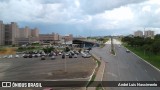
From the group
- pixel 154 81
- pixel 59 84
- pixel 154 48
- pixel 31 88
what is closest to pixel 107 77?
pixel 154 81

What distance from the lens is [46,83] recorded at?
1802 inches

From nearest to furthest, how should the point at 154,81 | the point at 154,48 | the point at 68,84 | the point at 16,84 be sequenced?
the point at 16,84 → the point at 68,84 → the point at 154,81 → the point at 154,48

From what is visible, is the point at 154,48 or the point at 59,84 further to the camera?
the point at 154,48

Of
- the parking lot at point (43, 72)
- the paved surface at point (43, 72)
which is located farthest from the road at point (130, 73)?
the parking lot at point (43, 72)

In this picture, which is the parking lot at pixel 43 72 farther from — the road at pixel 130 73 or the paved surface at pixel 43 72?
the road at pixel 130 73

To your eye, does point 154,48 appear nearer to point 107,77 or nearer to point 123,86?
point 107,77

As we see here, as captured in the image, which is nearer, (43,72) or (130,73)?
(130,73)

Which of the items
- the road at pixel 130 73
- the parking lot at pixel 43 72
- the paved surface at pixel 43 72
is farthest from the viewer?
the parking lot at pixel 43 72

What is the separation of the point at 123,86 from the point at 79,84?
655cm

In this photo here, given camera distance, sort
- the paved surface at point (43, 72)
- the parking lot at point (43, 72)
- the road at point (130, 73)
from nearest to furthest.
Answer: the road at point (130, 73) < the paved surface at point (43, 72) < the parking lot at point (43, 72)

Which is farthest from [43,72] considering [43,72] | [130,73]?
[130,73]

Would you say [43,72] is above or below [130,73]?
below

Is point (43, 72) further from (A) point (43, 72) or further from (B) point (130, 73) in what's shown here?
(B) point (130, 73)

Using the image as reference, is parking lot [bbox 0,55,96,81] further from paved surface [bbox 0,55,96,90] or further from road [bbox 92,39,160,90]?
road [bbox 92,39,160,90]
